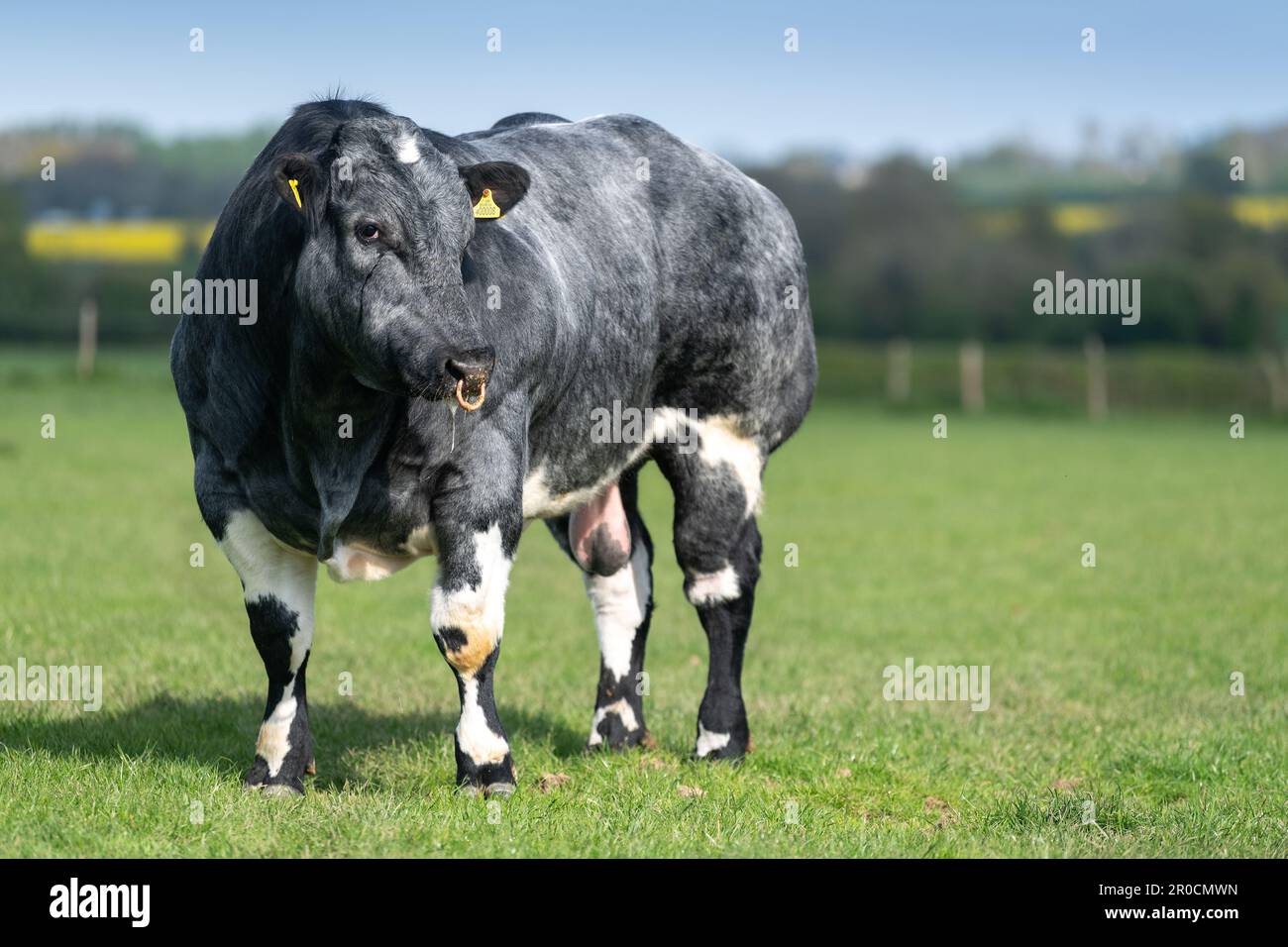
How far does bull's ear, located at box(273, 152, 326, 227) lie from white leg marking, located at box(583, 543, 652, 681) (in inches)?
113

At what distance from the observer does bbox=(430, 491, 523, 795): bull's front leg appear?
580 cm

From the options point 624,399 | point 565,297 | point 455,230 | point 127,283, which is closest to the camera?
point 455,230

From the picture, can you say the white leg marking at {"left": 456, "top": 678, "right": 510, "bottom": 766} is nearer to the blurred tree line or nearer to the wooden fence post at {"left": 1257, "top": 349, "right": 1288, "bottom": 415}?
the wooden fence post at {"left": 1257, "top": 349, "right": 1288, "bottom": 415}

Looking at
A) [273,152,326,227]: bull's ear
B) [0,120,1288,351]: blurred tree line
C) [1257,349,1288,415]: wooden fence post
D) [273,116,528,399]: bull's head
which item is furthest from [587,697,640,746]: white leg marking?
[0,120,1288,351]: blurred tree line

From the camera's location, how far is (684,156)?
7.54 meters

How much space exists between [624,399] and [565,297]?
717 mm

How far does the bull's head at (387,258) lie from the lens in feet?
17.2

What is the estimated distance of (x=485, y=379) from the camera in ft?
17.1

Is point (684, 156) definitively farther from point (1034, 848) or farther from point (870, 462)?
point (870, 462)

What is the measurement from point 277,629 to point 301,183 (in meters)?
1.86

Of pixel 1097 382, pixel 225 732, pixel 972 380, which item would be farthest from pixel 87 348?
pixel 225 732

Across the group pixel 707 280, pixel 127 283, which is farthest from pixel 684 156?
pixel 127 283

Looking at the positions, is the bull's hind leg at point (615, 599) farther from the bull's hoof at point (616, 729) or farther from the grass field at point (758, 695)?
the grass field at point (758, 695)

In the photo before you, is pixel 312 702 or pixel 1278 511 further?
pixel 1278 511
